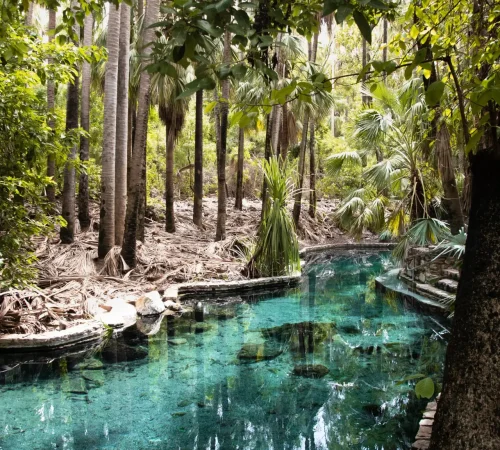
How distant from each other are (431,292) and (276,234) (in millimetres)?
3239

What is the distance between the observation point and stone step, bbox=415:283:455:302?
840cm

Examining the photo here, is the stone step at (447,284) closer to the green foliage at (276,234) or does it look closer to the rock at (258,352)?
the green foliage at (276,234)

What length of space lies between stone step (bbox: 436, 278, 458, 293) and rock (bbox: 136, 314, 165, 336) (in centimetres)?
500

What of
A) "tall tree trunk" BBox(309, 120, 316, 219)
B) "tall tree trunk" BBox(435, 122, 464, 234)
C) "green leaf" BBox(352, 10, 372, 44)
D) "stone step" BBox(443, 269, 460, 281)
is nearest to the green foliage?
"tall tree trunk" BBox(435, 122, 464, 234)

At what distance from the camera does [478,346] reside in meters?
2.09

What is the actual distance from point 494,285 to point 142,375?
442cm

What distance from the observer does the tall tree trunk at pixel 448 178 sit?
27.8 ft

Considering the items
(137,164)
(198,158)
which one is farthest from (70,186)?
(198,158)

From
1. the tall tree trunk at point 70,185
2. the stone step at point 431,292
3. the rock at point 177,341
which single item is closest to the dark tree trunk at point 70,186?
the tall tree trunk at point 70,185

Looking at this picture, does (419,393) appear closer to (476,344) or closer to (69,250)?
(476,344)

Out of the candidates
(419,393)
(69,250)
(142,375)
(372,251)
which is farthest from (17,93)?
(372,251)

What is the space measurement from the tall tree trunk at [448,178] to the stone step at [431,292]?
114 centimetres

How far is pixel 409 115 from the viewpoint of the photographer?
9586 mm

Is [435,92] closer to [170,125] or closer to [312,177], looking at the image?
[170,125]
